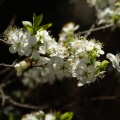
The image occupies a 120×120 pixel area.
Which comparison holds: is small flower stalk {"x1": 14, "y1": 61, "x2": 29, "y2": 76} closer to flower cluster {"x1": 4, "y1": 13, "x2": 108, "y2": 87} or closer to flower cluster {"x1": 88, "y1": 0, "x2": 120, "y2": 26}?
flower cluster {"x1": 4, "y1": 13, "x2": 108, "y2": 87}

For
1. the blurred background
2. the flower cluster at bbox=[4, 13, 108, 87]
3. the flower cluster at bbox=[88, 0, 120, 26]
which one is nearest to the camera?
the flower cluster at bbox=[4, 13, 108, 87]

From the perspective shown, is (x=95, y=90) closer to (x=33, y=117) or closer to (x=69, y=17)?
(x=69, y=17)

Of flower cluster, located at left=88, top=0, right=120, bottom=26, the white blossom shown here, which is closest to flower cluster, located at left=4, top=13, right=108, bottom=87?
the white blossom

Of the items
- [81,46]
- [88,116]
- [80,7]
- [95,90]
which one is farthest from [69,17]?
[81,46]

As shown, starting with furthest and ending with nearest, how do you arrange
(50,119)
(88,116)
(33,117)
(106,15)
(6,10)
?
1. (6,10)
2. (88,116)
3. (106,15)
4. (33,117)
5. (50,119)

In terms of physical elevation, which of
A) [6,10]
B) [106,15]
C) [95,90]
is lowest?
[106,15]

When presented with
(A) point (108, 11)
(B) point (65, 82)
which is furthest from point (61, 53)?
(B) point (65, 82)

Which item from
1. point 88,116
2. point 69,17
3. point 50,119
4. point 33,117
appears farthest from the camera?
point 69,17

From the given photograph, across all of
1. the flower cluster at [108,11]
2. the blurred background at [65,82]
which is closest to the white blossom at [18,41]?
the flower cluster at [108,11]
